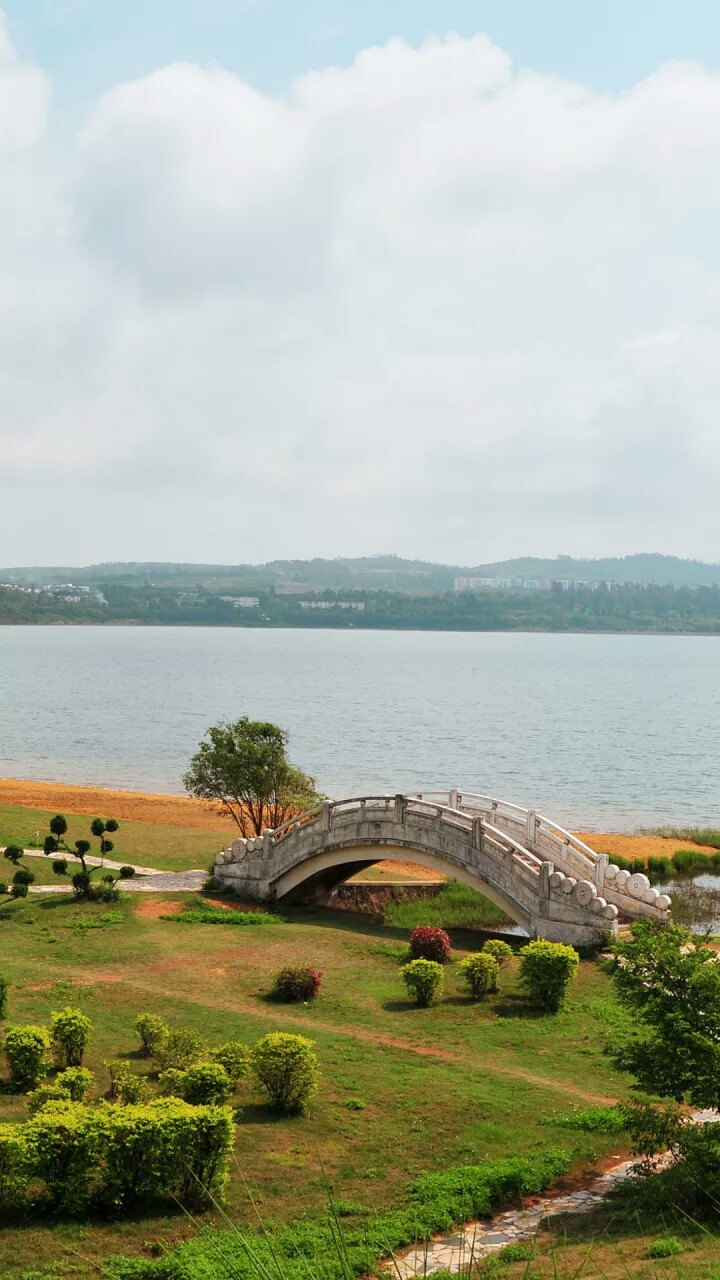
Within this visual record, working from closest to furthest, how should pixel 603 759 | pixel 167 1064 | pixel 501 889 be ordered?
1. pixel 167 1064
2. pixel 501 889
3. pixel 603 759

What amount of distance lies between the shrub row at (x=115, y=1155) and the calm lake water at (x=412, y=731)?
5102cm

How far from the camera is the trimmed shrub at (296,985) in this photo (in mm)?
23109

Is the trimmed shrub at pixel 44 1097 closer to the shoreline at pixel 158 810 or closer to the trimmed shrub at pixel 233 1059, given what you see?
the trimmed shrub at pixel 233 1059

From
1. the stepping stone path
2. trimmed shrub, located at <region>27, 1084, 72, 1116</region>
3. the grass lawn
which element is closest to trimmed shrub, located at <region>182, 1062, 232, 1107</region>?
the grass lawn

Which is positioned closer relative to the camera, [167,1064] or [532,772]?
[167,1064]

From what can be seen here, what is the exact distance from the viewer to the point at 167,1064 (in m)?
17.6

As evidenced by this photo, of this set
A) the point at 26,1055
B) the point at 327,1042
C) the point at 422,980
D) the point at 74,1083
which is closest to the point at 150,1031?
the point at 26,1055

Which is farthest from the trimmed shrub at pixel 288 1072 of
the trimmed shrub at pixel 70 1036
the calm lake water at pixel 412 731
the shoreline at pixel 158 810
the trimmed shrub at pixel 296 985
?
the calm lake water at pixel 412 731

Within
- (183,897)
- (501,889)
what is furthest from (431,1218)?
(183,897)

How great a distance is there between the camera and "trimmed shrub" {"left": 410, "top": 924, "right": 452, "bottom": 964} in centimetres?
2664

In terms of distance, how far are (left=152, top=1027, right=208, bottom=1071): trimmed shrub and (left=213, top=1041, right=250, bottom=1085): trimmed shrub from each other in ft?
1.03

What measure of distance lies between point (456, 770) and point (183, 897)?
53790 mm

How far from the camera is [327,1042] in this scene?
20.5 meters

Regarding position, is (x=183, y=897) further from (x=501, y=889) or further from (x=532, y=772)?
(x=532, y=772)
